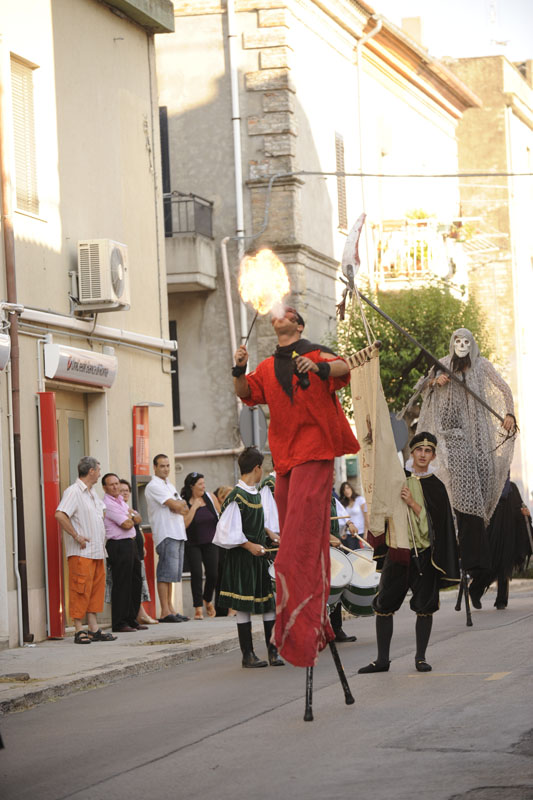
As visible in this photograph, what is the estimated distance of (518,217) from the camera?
48.2 m

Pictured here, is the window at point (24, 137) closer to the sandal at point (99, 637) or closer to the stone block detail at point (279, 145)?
the sandal at point (99, 637)

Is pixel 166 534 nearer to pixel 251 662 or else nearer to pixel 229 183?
pixel 251 662

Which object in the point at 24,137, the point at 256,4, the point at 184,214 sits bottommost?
the point at 24,137

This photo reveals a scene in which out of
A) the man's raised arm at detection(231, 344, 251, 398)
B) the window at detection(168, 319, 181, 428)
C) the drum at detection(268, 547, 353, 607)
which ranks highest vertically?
the window at detection(168, 319, 181, 428)

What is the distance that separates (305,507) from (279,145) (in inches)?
822

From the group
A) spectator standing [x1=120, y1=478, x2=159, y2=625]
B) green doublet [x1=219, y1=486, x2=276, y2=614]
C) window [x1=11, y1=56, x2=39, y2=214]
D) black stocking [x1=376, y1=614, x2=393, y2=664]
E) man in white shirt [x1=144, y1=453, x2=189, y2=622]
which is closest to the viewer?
black stocking [x1=376, y1=614, x2=393, y2=664]

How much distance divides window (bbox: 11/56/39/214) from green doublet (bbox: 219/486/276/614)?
221 inches

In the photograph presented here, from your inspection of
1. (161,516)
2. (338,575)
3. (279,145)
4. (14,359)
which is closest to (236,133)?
(279,145)

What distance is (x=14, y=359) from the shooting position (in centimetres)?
1573

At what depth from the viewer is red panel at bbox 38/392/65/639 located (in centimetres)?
1597

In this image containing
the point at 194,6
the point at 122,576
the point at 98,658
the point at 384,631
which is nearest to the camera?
the point at 384,631

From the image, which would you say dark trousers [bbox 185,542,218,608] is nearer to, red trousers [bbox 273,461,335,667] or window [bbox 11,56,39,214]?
window [bbox 11,56,39,214]

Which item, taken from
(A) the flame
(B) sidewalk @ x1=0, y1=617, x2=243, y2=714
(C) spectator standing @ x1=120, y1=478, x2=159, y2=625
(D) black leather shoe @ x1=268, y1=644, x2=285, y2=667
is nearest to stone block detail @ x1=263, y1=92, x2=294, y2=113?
(C) spectator standing @ x1=120, y1=478, x2=159, y2=625

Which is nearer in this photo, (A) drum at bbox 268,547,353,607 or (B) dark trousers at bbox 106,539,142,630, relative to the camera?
(A) drum at bbox 268,547,353,607
